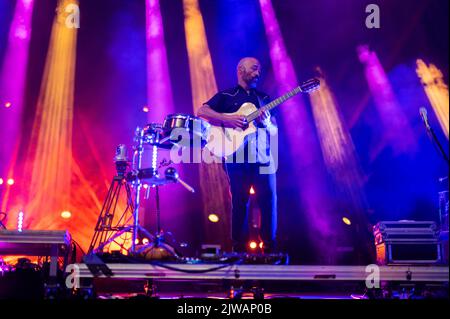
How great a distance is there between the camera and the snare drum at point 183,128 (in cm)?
420

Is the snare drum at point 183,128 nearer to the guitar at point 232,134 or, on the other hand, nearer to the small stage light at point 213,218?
the guitar at point 232,134

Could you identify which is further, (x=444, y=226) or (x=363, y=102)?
(x=363, y=102)

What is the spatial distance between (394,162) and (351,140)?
26.7 inches

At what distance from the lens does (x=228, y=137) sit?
4582mm

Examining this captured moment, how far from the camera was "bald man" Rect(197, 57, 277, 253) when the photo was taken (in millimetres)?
4227

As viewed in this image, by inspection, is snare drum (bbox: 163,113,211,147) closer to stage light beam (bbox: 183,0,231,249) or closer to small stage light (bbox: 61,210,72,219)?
stage light beam (bbox: 183,0,231,249)

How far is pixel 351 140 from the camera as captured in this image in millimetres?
6766

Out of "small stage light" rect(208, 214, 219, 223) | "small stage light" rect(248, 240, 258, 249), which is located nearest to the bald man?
"small stage light" rect(248, 240, 258, 249)

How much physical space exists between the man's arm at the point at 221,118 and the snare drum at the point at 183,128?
0.28 meters

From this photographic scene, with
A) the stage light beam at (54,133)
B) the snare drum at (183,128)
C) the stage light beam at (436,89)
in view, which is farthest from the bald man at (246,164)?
the stage light beam at (54,133)

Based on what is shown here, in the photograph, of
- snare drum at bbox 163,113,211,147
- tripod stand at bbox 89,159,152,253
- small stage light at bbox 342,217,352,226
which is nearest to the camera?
tripod stand at bbox 89,159,152,253
